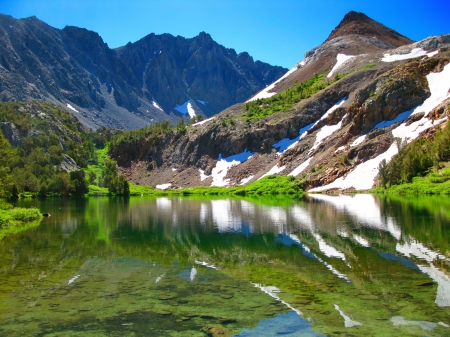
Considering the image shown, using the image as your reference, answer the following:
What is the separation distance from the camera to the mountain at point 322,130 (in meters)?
94.5

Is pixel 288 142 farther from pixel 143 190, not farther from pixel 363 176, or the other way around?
pixel 143 190

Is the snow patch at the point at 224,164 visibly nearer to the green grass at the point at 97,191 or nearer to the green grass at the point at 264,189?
the green grass at the point at 264,189

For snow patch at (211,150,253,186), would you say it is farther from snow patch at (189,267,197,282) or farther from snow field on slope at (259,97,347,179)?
Answer: snow patch at (189,267,197,282)

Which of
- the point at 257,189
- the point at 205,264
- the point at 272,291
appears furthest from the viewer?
the point at 257,189

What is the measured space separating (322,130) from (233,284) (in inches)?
4364

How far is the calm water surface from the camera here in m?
11.6

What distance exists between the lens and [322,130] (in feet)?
400

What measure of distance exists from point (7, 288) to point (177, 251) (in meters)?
9.78

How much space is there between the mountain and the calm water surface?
63.2 m

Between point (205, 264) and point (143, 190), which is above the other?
point (143, 190)

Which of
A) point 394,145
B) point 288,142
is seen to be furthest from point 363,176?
point 288,142

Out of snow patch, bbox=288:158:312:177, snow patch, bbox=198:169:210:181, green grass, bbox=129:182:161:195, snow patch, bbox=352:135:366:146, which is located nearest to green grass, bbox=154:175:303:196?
snow patch, bbox=288:158:312:177

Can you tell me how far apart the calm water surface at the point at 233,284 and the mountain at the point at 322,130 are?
63.2 metres

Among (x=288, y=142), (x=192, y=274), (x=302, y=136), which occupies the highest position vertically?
(x=302, y=136)
